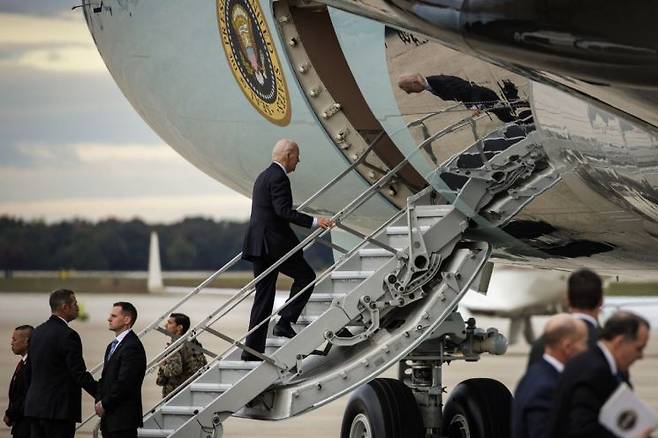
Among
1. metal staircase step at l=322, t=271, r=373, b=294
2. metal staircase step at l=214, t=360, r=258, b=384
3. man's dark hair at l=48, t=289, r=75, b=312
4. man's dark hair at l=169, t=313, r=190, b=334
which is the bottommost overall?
metal staircase step at l=214, t=360, r=258, b=384

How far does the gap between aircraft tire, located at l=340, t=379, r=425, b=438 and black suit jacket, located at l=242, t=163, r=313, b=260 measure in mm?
1386

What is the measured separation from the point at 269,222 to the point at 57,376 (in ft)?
6.49

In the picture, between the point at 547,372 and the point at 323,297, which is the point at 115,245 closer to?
the point at 323,297

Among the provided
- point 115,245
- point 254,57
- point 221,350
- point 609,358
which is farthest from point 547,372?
point 115,245

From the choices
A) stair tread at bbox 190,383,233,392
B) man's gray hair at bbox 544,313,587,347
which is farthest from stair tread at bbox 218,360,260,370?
man's gray hair at bbox 544,313,587,347

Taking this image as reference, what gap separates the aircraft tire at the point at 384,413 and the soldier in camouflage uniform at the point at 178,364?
53.7 inches

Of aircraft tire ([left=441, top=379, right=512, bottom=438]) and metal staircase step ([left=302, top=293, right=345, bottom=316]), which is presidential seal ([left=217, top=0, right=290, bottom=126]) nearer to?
metal staircase step ([left=302, top=293, right=345, bottom=316])

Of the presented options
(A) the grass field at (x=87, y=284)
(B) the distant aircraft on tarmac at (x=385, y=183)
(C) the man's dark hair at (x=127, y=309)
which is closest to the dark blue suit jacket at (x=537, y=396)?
(B) the distant aircraft on tarmac at (x=385, y=183)

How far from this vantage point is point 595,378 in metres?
5.89

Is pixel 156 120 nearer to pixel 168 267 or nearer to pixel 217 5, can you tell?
pixel 217 5

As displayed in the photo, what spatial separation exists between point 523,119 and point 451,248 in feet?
5.48

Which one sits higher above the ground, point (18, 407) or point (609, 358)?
point (609, 358)

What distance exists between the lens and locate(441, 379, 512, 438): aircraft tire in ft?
39.5

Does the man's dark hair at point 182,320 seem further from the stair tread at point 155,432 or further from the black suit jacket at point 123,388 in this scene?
the black suit jacket at point 123,388
